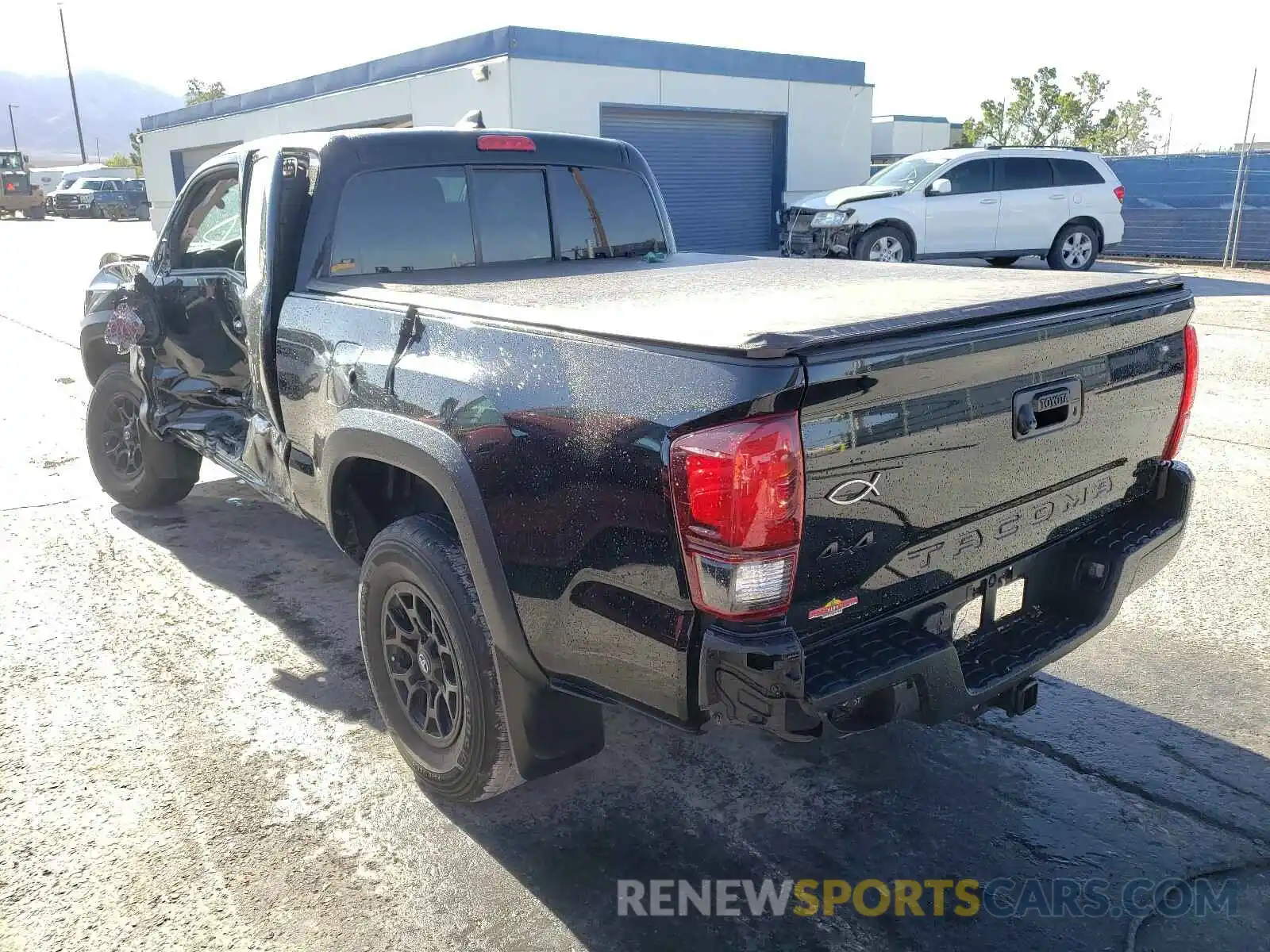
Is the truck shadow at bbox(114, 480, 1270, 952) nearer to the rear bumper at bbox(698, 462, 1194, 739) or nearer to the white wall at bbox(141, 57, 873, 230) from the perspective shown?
the rear bumper at bbox(698, 462, 1194, 739)

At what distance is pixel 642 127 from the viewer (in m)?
20.1

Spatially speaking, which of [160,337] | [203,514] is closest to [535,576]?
[160,337]

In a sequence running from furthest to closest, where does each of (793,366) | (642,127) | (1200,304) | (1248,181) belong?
(642,127), (1248,181), (1200,304), (793,366)

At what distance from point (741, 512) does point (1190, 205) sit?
65.7 ft

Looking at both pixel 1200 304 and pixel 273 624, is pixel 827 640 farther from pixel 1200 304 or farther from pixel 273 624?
pixel 1200 304

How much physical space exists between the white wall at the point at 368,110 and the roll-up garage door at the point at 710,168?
7.60 feet

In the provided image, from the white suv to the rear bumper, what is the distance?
12161mm

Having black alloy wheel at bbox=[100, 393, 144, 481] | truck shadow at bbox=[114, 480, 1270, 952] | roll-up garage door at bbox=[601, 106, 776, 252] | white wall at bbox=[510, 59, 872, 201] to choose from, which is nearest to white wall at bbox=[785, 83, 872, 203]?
white wall at bbox=[510, 59, 872, 201]

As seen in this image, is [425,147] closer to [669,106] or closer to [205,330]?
[205,330]

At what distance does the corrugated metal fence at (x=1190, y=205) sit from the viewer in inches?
706

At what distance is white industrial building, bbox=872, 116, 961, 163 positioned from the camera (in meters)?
38.8

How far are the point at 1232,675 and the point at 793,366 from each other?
109 inches

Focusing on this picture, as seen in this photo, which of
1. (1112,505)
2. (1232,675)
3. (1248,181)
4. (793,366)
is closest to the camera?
(793,366)

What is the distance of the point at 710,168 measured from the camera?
70.2ft
